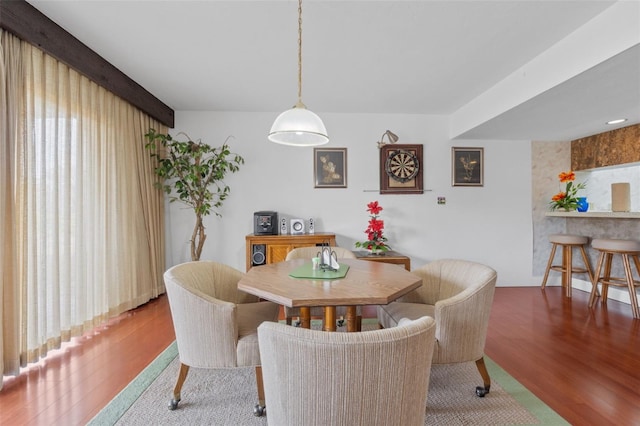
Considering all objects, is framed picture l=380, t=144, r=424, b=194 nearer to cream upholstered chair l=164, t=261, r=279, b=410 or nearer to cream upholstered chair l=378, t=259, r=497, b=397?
cream upholstered chair l=378, t=259, r=497, b=397

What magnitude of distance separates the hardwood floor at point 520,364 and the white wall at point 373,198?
108 centimetres

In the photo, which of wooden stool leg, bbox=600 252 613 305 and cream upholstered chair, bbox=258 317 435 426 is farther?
wooden stool leg, bbox=600 252 613 305

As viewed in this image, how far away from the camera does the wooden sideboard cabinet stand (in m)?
3.64

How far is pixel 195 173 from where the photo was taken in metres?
3.62

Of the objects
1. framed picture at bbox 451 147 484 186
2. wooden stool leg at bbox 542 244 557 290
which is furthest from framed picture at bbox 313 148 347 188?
wooden stool leg at bbox 542 244 557 290

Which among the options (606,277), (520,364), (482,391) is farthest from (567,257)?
(482,391)

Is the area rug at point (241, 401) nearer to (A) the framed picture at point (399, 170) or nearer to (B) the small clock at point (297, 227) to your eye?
(B) the small clock at point (297, 227)

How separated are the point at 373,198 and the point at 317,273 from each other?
8.07ft

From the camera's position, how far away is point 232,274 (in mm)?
2303

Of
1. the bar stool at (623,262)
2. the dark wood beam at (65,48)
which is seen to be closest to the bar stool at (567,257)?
the bar stool at (623,262)

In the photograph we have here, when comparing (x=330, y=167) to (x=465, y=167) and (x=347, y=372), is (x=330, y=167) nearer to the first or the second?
(x=465, y=167)

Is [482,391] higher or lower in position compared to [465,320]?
lower

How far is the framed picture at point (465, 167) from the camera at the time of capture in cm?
430

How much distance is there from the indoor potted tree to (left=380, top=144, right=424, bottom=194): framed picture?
1.97 metres
